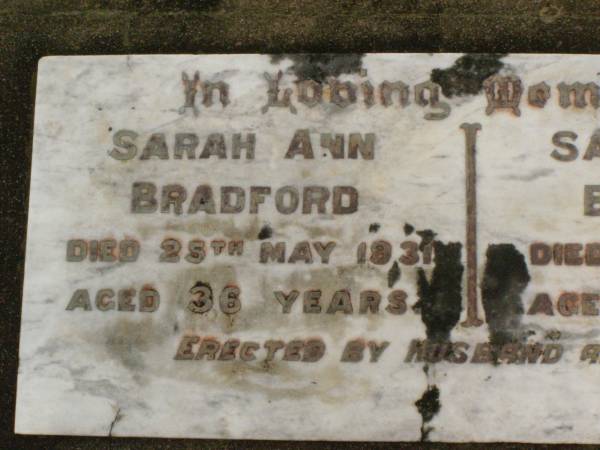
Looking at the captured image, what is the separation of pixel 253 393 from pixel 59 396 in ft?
3.47

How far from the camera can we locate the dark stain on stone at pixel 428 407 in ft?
9.42

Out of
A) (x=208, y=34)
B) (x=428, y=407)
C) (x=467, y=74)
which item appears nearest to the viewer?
(x=428, y=407)

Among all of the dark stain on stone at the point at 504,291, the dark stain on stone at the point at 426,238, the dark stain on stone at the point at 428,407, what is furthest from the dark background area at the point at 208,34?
the dark stain on stone at the point at 428,407

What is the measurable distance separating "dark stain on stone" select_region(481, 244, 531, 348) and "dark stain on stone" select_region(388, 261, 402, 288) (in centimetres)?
45

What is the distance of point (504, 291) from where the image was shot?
2881mm

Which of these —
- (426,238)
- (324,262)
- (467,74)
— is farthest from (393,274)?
(467,74)

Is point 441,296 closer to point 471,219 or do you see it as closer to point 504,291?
point 504,291

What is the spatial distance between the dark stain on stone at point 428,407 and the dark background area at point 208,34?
1928 millimetres

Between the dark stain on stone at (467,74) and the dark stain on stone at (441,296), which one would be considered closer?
the dark stain on stone at (441,296)

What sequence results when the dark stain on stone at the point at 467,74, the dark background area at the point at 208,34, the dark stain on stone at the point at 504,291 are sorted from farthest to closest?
the dark background area at the point at 208,34 < the dark stain on stone at the point at 467,74 < the dark stain on stone at the point at 504,291

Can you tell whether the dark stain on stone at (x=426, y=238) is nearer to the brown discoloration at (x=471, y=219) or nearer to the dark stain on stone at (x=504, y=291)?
the brown discoloration at (x=471, y=219)

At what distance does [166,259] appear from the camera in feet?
9.78

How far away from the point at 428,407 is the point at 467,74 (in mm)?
1811

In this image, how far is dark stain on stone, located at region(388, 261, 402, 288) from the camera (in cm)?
291
